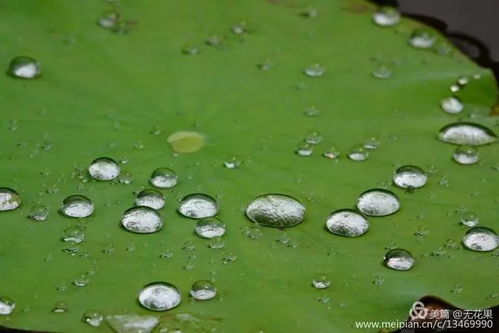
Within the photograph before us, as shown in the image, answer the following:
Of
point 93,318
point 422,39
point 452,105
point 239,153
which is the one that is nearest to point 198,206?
point 239,153

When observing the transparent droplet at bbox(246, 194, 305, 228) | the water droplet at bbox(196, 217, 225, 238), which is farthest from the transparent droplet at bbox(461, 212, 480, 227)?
the water droplet at bbox(196, 217, 225, 238)

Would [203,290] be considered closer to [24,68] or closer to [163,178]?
[163,178]

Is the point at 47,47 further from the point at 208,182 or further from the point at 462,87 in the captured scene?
the point at 462,87

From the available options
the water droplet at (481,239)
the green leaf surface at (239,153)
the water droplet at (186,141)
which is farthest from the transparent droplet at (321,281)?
the water droplet at (186,141)

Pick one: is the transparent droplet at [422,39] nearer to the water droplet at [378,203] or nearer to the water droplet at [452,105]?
the water droplet at [452,105]

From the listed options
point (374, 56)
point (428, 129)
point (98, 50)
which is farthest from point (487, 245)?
point (98, 50)
